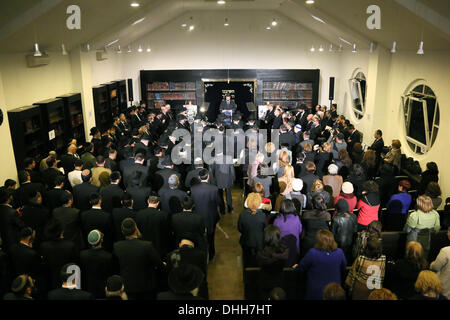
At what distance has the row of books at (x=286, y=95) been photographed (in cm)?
1453

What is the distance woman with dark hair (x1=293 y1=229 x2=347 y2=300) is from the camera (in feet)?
12.0

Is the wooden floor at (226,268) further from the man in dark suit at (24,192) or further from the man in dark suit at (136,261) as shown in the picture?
the man in dark suit at (24,192)

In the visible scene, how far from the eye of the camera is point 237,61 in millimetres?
14383

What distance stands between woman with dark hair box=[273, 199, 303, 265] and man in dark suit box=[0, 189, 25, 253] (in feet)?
10.4

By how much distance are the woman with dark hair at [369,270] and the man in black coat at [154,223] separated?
2.34 meters

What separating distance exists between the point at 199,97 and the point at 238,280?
10.4m

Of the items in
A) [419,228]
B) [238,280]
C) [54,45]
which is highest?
[54,45]

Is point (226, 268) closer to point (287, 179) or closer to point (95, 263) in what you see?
point (287, 179)

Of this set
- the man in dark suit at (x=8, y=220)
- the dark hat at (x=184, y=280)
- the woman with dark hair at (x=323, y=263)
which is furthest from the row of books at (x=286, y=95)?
the dark hat at (x=184, y=280)

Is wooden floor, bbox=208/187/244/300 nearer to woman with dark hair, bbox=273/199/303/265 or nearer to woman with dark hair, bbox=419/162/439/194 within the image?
woman with dark hair, bbox=273/199/303/265

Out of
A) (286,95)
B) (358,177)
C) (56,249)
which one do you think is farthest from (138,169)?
(286,95)

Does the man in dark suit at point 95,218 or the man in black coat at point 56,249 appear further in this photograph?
the man in dark suit at point 95,218
